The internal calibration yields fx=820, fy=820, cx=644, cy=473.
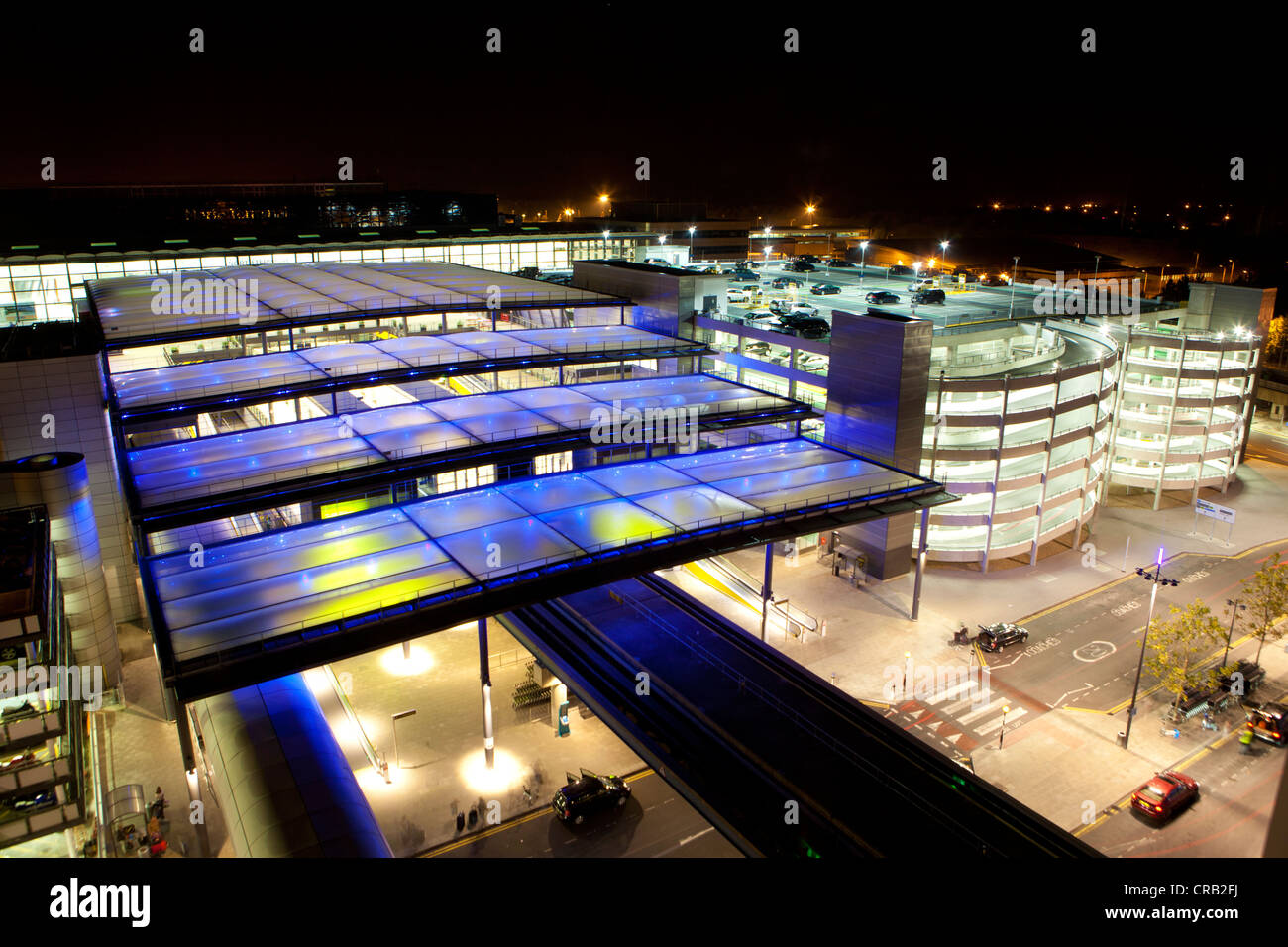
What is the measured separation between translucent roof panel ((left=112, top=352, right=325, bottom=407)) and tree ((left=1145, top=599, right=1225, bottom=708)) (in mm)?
34156

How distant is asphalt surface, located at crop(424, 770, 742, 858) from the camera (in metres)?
22.9

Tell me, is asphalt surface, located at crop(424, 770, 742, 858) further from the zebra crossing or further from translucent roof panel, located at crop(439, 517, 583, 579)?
the zebra crossing

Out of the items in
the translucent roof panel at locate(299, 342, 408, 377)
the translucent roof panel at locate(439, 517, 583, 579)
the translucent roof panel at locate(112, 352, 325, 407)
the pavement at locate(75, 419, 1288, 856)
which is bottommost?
the pavement at locate(75, 419, 1288, 856)

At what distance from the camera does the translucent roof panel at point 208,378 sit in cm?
3195

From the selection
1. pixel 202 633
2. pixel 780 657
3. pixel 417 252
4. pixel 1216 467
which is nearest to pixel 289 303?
pixel 417 252

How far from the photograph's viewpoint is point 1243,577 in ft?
126

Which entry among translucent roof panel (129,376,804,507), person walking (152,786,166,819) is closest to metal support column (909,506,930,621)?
translucent roof panel (129,376,804,507)

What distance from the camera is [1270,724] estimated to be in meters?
27.5
